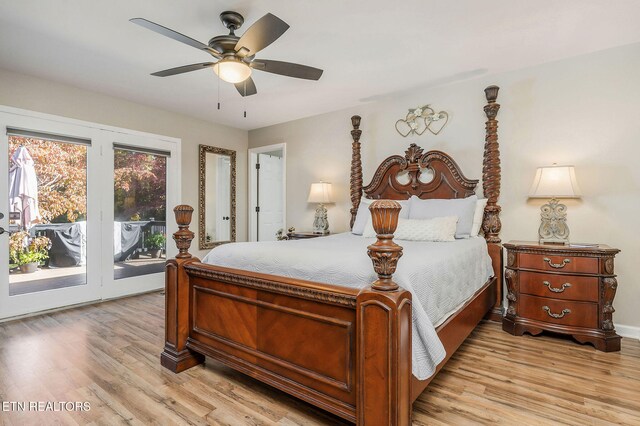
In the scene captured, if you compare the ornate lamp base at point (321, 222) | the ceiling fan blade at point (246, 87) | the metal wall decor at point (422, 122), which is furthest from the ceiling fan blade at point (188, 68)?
the ornate lamp base at point (321, 222)

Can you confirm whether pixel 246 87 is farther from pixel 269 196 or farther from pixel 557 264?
pixel 269 196

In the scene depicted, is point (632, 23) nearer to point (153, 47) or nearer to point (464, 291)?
point (464, 291)

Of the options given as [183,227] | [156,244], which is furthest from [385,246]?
[156,244]

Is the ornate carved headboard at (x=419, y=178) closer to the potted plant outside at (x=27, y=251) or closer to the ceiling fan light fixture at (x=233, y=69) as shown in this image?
the ceiling fan light fixture at (x=233, y=69)

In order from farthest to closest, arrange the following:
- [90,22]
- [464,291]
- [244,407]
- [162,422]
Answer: [90,22]
[464,291]
[244,407]
[162,422]

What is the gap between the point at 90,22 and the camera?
7.92ft

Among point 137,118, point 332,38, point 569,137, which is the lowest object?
point 569,137

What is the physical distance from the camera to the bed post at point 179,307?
2205 millimetres

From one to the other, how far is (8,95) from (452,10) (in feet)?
13.4

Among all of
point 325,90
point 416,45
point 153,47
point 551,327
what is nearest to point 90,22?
point 153,47

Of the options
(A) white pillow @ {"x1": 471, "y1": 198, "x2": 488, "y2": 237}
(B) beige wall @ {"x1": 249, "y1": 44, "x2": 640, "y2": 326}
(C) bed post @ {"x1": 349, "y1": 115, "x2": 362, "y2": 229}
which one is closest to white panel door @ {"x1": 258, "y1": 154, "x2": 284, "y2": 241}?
(C) bed post @ {"x1": 349, "y1": 115, "x2": 362, "y2": 229}

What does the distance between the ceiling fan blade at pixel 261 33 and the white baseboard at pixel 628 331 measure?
3.51m

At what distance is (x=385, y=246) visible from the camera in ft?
4.40

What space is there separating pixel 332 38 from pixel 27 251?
3.65 m
